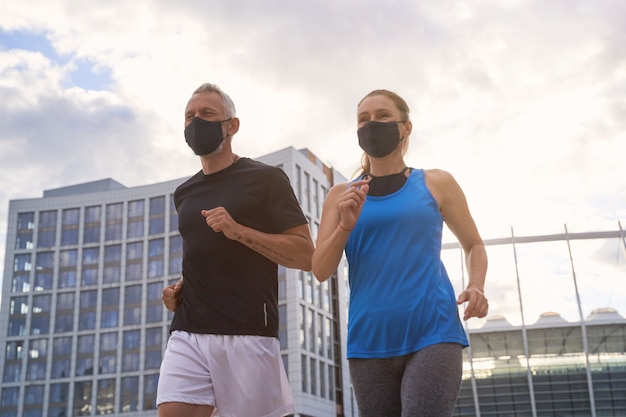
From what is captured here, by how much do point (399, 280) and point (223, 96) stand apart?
192 cm


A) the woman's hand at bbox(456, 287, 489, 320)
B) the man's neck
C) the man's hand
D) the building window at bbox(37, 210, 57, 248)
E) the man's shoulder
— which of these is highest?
the building window at bbox(37, 210, 57, 248)

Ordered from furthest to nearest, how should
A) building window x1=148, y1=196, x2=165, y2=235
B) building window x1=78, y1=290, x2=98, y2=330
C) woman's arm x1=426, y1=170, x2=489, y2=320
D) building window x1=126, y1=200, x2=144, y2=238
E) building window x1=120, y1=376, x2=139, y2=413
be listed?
building window x1=126, y1=200, x2=144, y2=238, building window x1=148, y1=196, x2=165, y2=235, building window x1=78, y1=290, x2=98, y2=330, building window x1=120, y1=376, x2=139, y2=413, woman's arm x1=426, y1=170, x2=489, y2=320

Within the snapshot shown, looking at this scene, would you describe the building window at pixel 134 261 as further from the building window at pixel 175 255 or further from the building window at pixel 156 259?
the building window at pixel 175 255

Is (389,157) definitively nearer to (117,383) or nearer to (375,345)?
(375,345)

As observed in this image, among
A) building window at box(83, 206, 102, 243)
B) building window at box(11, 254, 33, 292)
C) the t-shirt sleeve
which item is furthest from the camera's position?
building window at box(11, 254, 33, 292)

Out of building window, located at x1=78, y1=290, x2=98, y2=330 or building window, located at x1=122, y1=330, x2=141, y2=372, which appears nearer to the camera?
building window, located at x1=122, y1=330, x2=141, y2=372

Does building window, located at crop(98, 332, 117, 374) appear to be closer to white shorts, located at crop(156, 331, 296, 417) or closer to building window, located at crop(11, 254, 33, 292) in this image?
building window, located at crop(11, 254, 33, 292)

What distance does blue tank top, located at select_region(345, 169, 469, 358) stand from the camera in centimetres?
342

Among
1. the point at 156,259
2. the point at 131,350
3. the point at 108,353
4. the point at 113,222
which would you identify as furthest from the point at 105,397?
the point at 113,222

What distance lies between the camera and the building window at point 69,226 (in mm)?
81438

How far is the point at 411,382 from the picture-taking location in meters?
3.27

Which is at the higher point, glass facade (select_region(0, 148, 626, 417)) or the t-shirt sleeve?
glass facade (select_region(0, 148, 626, 417))

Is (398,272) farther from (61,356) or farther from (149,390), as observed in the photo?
(61,356)

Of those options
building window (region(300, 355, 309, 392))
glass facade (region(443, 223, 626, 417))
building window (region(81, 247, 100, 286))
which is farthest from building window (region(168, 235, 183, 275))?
glass facade (region(443, 223, 626, 417))
